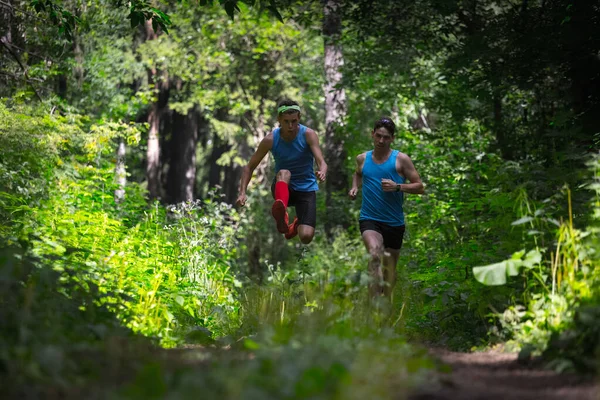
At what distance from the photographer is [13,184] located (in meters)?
10.5

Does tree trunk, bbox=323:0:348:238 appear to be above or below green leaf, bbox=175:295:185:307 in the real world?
above

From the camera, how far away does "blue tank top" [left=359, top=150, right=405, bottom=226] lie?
28.5ft

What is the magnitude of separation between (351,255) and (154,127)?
1827cm

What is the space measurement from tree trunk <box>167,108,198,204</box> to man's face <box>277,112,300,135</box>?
18.3 m

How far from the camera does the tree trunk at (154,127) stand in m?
26.6

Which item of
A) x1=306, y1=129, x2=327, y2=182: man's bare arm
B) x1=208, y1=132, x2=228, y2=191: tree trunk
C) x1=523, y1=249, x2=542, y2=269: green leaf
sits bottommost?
Result: x1=523, y1=249, x2=542, y2=269: green leaf

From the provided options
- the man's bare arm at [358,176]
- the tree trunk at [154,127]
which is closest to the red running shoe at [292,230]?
the man's bare arm at [358,176]

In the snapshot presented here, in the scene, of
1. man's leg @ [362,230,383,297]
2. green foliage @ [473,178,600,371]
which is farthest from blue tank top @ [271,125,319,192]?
green foliage @ [473,178,600,371]

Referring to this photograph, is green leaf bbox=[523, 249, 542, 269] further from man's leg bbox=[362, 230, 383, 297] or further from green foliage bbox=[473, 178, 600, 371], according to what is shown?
man's leg bbox=[362, 230, 383, 297]

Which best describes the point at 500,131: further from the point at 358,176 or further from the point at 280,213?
the point at 280,213

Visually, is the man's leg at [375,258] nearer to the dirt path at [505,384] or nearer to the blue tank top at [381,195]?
the blue tank top at [381,195]

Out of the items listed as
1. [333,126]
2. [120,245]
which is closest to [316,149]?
[120,245]

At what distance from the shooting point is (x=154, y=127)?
88.9 ft

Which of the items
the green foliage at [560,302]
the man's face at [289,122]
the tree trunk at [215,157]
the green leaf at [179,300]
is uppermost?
the tree trunk at [215,157]
